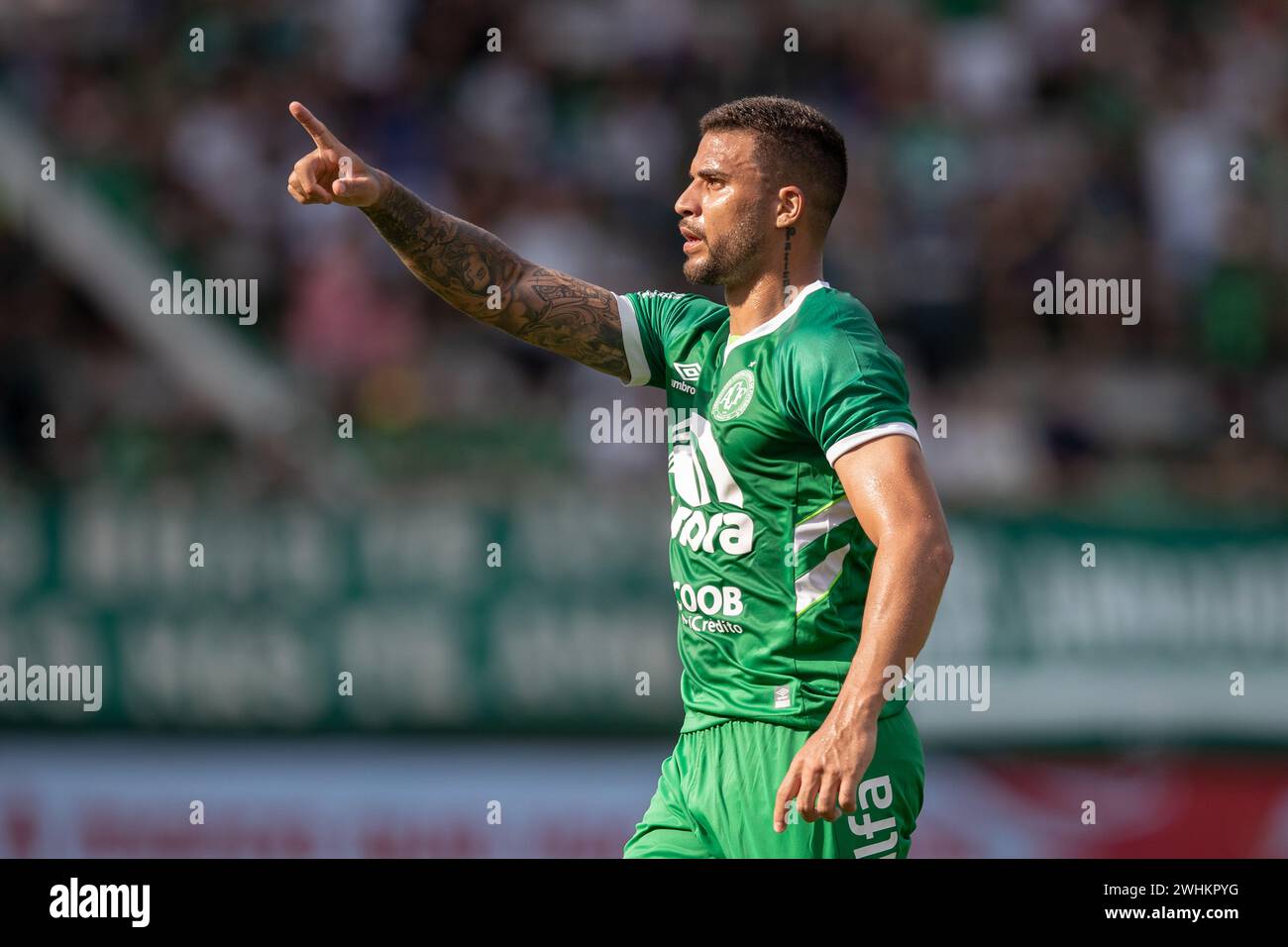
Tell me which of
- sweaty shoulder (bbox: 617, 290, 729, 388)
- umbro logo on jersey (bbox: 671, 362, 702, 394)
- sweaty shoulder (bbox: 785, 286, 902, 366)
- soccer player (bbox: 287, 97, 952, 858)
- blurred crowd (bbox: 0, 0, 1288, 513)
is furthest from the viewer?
blurred crowd (bbox: 0, 0, 1288, 513)

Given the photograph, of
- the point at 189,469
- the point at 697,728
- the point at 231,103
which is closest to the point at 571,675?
the point at 189,469

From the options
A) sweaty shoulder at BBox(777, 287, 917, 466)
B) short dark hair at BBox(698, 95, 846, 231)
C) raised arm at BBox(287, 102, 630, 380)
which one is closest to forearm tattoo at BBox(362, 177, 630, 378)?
raised arm at BBox(287, 102, 630, 380)

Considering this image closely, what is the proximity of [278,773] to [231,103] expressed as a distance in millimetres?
4698

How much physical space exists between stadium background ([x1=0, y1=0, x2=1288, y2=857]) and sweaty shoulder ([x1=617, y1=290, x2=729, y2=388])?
3383mm

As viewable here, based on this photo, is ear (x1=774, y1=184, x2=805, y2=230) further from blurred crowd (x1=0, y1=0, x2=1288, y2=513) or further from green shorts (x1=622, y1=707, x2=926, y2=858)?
blurred crowd (x1=0, y1=0, x2=1288, y2=513)

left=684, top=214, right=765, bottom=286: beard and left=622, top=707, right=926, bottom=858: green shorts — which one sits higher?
left=684, top=214, right=765, bottom=286: beard

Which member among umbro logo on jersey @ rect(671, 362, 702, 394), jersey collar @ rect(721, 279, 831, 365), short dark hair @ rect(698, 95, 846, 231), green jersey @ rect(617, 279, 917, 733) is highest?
short dark hair @ rect(698, 95, 846, 231)

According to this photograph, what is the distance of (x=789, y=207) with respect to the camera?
17.2 ft

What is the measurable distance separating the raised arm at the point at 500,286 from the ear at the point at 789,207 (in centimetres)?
72

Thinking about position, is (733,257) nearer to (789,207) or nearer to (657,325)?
(789,207)

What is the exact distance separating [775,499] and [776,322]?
536 mm

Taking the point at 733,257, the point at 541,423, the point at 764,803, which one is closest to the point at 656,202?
the point at 541,423

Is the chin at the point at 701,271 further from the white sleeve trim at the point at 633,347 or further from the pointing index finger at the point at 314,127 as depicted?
the pointing index finger at the point at 314,127

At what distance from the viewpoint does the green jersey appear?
194 inches
